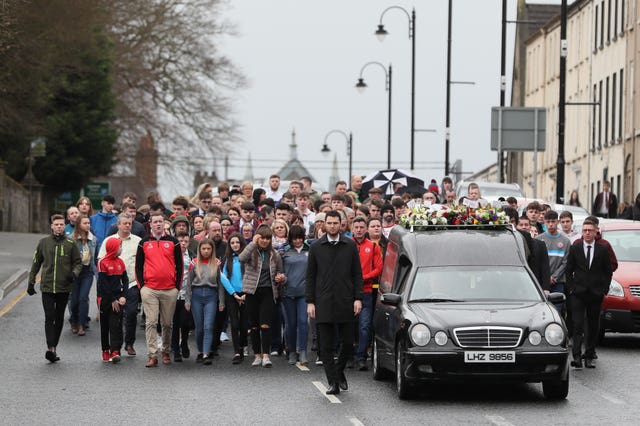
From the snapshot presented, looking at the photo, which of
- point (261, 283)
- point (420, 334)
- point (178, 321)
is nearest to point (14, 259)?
point (178, 321)

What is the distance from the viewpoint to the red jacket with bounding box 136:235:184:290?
62.4ft

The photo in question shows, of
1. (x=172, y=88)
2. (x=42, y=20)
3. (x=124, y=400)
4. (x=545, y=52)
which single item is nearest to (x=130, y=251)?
(x=124, y=400)

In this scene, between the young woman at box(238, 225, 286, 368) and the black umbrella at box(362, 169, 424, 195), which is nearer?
the young woman at box(238, 225, 286, 368)

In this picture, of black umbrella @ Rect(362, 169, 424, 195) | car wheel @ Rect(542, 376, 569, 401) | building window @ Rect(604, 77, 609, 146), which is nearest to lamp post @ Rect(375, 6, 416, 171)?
building window @ Rect(604, 77, 609, 146)

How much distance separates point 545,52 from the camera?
79188 mm

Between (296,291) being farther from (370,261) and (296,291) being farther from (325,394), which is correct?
(325,394)

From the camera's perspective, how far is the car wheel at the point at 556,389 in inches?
605

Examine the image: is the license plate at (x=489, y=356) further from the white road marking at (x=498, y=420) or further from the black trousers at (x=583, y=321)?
the black trousers at (x=583, y=321)

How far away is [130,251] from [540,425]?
814cm

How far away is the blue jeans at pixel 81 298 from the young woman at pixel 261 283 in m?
4.20

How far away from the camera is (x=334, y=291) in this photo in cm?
1625

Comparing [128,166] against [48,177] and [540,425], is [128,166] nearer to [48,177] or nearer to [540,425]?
[48,177]

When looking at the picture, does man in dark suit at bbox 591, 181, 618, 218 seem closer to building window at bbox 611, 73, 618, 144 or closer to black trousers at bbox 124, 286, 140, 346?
black trousers at bbox 124, 286, 140, 346

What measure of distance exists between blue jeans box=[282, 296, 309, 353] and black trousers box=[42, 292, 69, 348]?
2.79 m
